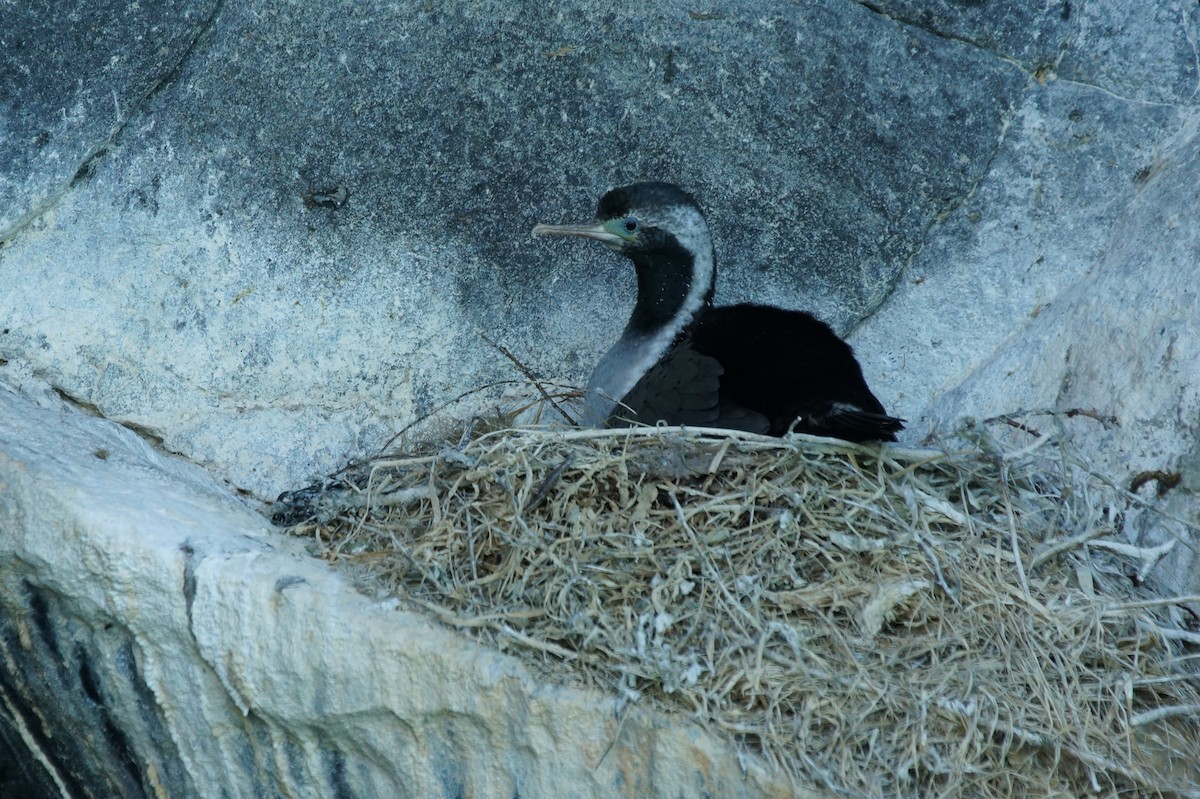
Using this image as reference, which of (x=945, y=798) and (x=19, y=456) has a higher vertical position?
(x=945, y=798)

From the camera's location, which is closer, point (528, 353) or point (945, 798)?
point (945, 798)

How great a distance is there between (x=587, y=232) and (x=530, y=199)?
323 mm

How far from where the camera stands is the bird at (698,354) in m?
2.87

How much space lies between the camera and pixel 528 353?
3.53 m

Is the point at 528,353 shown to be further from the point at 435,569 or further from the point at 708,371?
the point at 435,569

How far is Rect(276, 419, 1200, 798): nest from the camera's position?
2297 millimetres

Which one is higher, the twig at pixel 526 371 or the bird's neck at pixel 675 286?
the bird's neck at pixel 675 286

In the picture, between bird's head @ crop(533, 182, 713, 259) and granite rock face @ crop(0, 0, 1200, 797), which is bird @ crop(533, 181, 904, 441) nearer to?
bird's head @ crop(533, 182, 713, 259)

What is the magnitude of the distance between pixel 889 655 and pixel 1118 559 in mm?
642

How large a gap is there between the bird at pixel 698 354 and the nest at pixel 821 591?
99 mm

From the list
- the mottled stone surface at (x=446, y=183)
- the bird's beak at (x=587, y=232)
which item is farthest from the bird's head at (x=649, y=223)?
the mottled stone surface at (x=446, y=183)

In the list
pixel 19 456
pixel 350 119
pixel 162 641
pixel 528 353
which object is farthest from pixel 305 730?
pixel 350 119

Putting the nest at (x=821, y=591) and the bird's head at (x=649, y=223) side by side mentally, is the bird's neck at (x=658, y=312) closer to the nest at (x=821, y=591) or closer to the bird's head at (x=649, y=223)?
the bird's head at (x=649, y=223)

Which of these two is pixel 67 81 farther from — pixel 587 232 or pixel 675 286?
pixel 675 286
